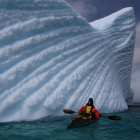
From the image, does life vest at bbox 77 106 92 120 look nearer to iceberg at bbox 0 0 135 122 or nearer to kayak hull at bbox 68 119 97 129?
kayak hull at bbox 68 119 97 129

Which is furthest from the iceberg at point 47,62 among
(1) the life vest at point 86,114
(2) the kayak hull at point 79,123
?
(2) the kayak hull at point 79,123

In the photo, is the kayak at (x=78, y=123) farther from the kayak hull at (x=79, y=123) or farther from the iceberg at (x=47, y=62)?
the iceberg at (x=47, y=62)

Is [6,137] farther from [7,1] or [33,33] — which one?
[7,1]

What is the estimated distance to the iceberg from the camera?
4.68 metres

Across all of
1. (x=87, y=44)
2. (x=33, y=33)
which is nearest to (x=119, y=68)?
(x=87, y=44)

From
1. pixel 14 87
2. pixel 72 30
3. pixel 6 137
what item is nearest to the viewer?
pixel 6 137

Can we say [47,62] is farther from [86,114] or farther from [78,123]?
[78,123]

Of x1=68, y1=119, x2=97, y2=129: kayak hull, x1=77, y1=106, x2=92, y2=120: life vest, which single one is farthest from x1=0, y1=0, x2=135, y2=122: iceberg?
x1=68, y1=119, x2=97, y2=129: kayak hull

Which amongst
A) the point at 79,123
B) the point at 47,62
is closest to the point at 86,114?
the point at 79,123

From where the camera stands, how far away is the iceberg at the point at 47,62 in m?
4.68

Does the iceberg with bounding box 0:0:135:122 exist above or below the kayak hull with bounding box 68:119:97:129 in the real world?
above

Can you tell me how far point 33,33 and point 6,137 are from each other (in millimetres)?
3419

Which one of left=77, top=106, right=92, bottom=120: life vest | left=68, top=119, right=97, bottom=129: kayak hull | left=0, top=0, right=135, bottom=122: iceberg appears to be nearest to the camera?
left=68, top=119, right=97, bottom=129: kayak hull

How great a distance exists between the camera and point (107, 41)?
9.10 meters
